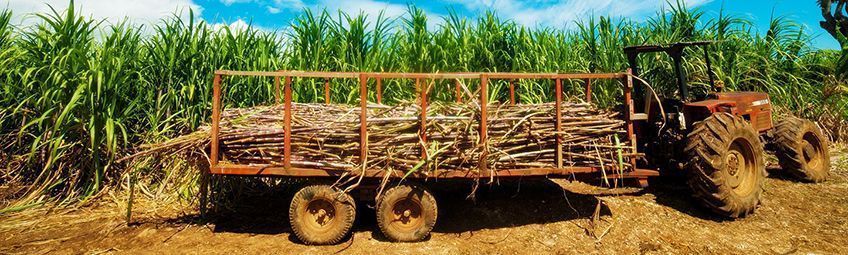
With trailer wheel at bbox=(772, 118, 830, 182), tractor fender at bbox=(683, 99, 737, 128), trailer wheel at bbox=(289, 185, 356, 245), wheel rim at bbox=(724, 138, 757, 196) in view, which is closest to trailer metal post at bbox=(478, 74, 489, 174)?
trailer wheel at bbox=(289, 185, 356, 245)

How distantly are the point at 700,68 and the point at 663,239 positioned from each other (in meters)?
3.58

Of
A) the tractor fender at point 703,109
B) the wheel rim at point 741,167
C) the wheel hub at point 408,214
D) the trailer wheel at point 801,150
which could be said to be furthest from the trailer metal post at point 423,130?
the trailer wheel at point 801,150

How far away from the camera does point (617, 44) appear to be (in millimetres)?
6305

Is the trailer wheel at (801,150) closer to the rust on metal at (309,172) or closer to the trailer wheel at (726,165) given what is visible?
the trailer wheel at (726,165)

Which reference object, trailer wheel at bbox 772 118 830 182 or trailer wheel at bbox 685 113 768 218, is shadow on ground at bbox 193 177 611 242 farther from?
trailer wheel at bbox 772 118 830 182

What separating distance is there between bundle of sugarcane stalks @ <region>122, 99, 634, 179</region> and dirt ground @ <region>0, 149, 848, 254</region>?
1.84 ft

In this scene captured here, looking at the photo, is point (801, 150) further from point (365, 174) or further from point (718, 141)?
point (365, 174)

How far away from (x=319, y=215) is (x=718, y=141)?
10.2 ft

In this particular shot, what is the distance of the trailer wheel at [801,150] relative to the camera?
5012mm

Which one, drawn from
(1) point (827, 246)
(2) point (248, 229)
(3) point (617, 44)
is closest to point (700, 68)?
(3) point (617, 44)

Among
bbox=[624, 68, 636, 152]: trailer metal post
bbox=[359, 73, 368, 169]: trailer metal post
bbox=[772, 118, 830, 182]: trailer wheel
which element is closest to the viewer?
bbox=[359, 73, 368, 169]: trailer metal post

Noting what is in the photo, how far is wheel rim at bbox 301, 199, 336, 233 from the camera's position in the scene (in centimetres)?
347

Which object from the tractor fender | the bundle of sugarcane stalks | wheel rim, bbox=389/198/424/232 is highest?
the tractor fender

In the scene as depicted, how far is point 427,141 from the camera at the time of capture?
341cm
